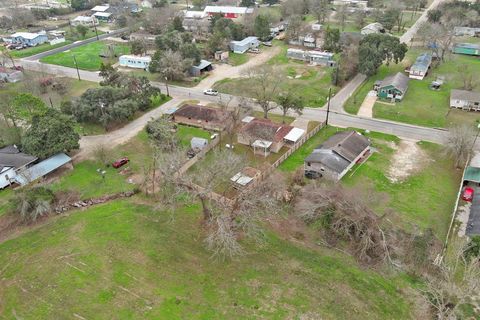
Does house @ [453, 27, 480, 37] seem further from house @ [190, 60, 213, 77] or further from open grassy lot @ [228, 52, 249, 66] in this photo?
house @ [190, 60, 213, 77]

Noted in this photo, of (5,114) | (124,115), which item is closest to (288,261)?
(124,115)

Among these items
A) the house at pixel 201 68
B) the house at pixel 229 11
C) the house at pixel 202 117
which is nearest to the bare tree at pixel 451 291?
the house at pixel 202 117

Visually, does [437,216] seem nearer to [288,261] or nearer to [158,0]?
[288,261]

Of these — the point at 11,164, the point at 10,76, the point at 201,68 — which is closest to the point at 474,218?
the point at 11,164

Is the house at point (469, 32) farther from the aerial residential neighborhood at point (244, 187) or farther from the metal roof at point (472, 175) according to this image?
the metal roof at point (472, 175)

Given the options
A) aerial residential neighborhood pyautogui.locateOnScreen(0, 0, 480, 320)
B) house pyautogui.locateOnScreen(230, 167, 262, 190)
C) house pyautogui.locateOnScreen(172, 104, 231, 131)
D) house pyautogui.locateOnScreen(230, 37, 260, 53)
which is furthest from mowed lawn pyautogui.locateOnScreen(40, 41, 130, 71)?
house pyautogui.locateOnScreen(230, 167, 262, 190)

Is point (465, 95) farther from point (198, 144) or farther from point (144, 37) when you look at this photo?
point (144, 37)

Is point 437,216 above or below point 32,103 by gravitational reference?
below
